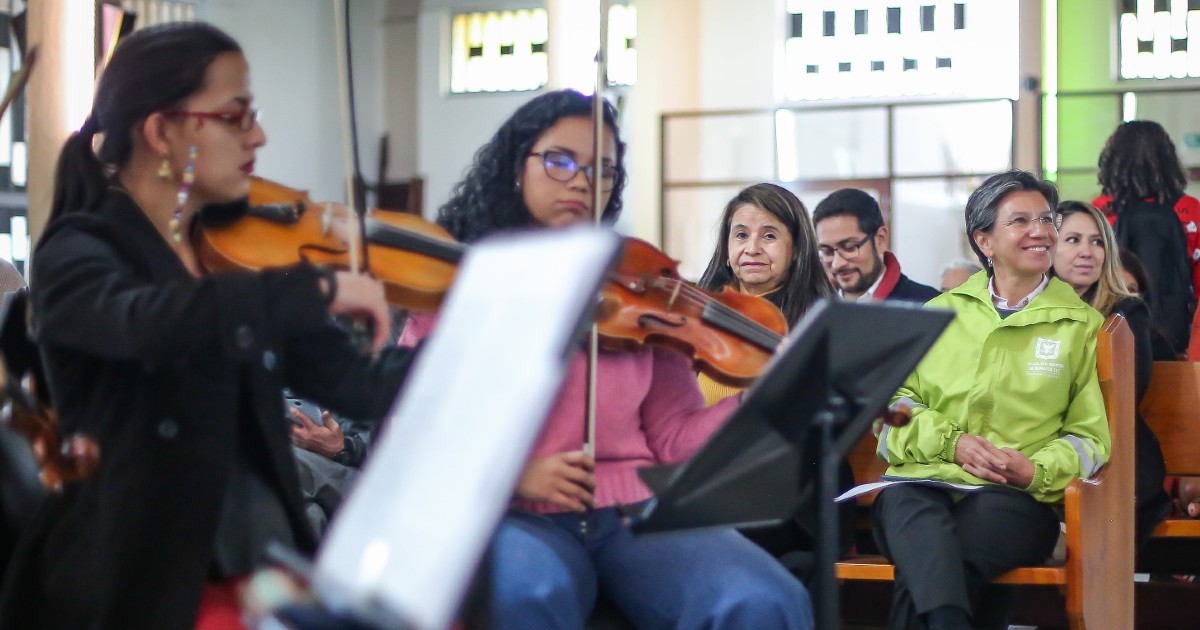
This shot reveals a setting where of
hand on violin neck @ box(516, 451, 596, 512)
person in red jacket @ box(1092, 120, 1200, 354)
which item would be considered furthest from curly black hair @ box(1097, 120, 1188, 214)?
hand on violin neck @ box(516, 451, 596, 512)

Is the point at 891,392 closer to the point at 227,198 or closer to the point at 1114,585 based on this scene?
the point at 227,198

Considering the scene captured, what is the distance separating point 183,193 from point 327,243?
0.23 meters

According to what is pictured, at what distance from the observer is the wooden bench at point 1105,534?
2.34 m

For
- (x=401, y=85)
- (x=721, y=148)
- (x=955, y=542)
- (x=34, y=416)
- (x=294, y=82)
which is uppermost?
(x=401, y=85)

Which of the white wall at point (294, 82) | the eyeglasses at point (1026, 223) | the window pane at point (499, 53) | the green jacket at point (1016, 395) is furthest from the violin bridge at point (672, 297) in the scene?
the window pane at point (499, 53)

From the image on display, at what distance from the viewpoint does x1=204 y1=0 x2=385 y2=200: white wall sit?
9445mm

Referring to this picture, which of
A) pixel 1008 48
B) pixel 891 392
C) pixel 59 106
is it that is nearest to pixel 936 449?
pixel 891 392

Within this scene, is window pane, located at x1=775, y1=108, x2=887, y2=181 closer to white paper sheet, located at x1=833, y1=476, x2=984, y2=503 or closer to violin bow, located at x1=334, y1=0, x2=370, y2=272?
white paper sheet, located at x1=833, y1=476, x2=984, y2=503

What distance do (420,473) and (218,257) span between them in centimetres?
87

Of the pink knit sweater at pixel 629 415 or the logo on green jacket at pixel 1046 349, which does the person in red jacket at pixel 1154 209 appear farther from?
the pink knit sweater at pixel 629 415

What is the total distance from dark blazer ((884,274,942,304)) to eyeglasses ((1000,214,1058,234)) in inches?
23.8

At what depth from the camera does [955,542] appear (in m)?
2.42

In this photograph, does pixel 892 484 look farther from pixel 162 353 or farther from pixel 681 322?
pixel 162 353

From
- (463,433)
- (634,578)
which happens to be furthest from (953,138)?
(463,433)
